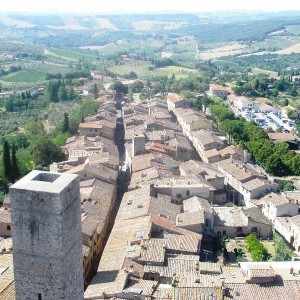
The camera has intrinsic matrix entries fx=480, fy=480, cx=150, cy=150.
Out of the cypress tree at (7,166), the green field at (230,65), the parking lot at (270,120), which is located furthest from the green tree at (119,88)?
the green field at (230,65)

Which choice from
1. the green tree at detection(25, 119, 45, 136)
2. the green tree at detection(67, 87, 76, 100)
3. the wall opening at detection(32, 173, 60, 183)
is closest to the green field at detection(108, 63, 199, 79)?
the green tree at detection(67, 87, 76, 100)

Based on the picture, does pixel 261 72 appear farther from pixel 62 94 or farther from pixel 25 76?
pixel 62 94

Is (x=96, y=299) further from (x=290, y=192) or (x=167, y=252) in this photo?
(x=290, y=192)

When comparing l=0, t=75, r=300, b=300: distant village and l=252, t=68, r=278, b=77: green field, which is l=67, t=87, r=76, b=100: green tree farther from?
l=252, t=68, r=278, b=77: green field

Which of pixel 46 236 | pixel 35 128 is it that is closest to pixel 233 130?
pixel 35 128

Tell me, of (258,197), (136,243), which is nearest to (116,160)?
(258,197)

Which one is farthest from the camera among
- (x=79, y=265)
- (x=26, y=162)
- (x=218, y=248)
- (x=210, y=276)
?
(x=26, y=162)
